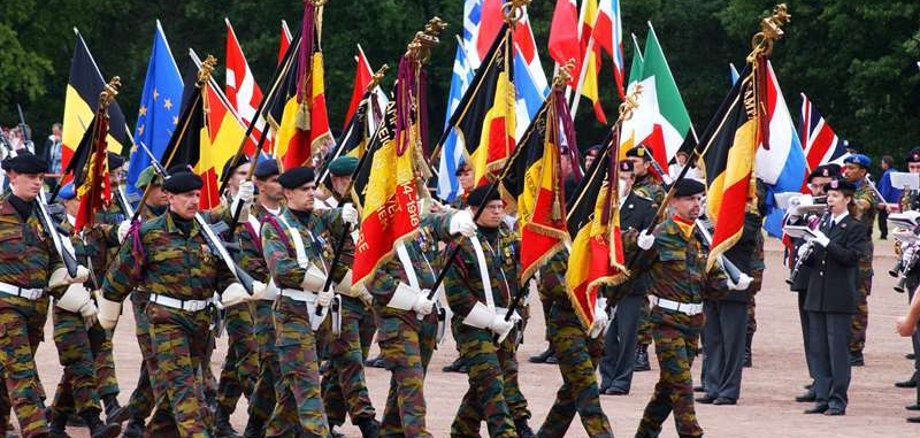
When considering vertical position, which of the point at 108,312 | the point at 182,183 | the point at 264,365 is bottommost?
the point at 264,365

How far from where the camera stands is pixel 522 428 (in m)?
→ 13.4

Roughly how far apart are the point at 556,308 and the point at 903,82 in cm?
3543

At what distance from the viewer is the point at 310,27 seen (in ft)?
48.5

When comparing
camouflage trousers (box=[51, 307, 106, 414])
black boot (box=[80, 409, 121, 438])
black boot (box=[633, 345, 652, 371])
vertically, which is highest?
camouflage trousers (box=[51, 307, 106, 414])

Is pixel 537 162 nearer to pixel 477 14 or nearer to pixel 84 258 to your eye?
pixel 84 258

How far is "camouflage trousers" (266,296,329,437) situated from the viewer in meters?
12.0

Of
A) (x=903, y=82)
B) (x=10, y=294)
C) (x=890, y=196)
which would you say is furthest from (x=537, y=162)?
(x=903, y=82)

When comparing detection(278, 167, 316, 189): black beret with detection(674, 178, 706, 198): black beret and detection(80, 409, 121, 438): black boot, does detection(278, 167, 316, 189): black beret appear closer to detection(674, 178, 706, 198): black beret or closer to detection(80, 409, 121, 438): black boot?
detection(80, 409, 121, 438): black boot

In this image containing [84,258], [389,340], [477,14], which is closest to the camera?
[389,340]

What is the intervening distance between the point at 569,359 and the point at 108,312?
3.19m

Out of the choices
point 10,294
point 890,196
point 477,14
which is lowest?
point 890,196

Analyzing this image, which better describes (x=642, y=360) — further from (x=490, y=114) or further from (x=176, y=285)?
(x=176, y=285)

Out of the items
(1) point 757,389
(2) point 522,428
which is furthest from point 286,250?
(1) point 757,389

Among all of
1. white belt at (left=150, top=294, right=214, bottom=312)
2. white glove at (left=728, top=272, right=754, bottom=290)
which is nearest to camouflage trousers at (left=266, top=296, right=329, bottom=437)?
white belt at (left=150, top=294, right=214, bottom=312)
